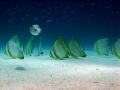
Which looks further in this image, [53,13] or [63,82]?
[53,13]

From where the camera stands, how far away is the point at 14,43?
6.09 meters

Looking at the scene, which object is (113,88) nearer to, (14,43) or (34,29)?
(14,43)

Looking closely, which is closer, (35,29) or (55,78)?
(55,78)

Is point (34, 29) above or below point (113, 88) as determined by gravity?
above

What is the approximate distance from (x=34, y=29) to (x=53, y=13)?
114 ft

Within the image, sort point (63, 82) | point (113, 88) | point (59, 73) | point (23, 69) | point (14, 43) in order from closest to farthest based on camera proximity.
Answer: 1. point (113, 88)
2. point (63, 82)
3. point (59, 73)
4. point (23, 69)
5. point (14, 43)

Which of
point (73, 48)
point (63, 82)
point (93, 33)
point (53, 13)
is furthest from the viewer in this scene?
point (93, 33)

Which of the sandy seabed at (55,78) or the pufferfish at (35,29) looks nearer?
the sandy seabed at (55,78)

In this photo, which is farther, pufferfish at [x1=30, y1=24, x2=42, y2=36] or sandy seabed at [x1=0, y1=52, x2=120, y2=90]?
pufferfish at [x1=30, y1=24, x2=42, y2=36]

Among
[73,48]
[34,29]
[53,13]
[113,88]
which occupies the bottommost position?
[113,88]

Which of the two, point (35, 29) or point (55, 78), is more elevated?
point (35, 29)

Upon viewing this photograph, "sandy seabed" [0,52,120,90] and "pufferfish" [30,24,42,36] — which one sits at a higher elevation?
"pufferfish" [30,24,42,36]

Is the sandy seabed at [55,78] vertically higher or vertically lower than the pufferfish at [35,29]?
lower

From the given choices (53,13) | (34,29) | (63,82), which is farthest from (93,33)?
(63,82)
